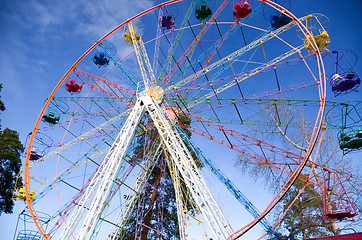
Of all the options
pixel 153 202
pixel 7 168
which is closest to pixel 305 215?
pixel 153 202

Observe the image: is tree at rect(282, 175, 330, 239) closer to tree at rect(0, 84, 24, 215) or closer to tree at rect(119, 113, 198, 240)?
tree at rect(119, 113, 198, 240)

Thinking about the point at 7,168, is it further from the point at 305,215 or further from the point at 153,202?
the point at 305,215

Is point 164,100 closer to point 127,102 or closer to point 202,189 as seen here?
point 127,102

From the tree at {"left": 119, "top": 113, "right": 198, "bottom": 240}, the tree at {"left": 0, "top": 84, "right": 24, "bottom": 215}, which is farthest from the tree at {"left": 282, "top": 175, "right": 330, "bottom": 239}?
the tree at {"left": 0, "top": 84, "right": 24, "bottom": 215}

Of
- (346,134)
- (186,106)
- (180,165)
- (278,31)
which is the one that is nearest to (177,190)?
(180,165)

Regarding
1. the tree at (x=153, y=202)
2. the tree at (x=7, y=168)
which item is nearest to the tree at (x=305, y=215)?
the tree at (x=153, y=202)

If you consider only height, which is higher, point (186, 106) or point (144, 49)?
point (144, 49)

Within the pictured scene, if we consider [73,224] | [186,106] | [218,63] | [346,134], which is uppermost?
[218,63]

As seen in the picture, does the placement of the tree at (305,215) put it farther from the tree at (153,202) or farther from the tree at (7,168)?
the tree at (7,168)

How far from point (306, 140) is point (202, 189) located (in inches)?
312

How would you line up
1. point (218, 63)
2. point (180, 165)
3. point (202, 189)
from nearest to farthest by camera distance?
point (202, 189), point (180, 165), point (218, 63)

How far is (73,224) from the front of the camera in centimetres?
913

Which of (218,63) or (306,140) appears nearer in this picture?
(218,63)

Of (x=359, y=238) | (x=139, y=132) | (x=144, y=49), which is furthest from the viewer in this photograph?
(x=139, y=132)
